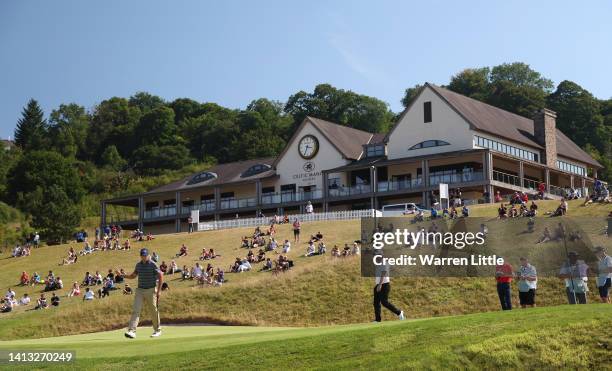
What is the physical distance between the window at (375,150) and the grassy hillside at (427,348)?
58.5 meters

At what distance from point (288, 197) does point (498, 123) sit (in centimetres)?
1847

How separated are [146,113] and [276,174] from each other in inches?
2405

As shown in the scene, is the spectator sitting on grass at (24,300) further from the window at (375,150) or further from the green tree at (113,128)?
the green tree at (113,128)

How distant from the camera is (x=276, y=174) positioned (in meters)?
80.1

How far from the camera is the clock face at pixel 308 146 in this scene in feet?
256

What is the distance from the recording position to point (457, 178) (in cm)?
6738

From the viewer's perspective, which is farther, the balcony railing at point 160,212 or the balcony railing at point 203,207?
the balcony railing at point 160,212

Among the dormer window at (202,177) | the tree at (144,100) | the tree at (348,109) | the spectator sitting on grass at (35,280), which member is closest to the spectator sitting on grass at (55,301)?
the spectator sitting on grass at (35,280)

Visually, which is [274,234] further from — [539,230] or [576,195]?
[539,230]

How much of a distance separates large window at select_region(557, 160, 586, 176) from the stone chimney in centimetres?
157

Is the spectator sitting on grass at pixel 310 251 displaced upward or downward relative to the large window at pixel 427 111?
downward

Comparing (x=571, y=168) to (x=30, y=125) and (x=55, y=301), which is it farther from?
(x=30, y=125)

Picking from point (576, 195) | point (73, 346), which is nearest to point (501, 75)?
point (576, 195)

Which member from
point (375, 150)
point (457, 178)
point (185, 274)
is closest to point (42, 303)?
point (185, 274)
